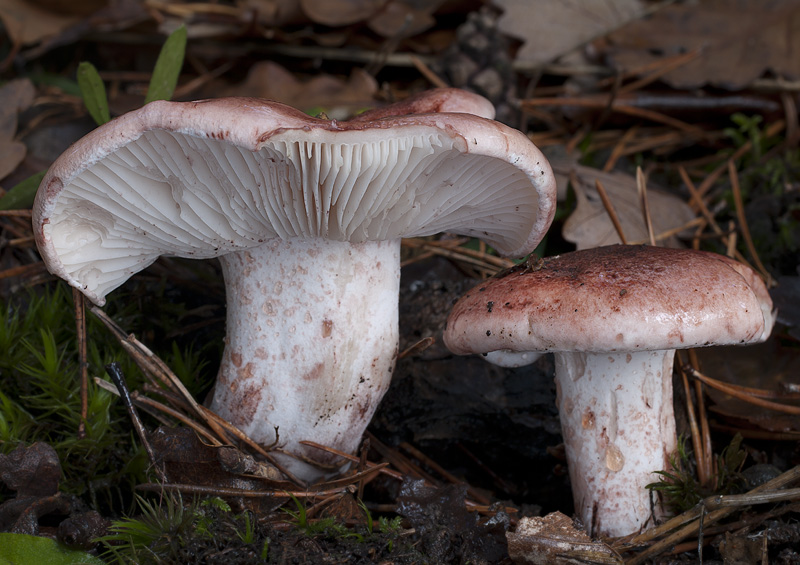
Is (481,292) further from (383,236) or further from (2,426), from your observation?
(2,426)

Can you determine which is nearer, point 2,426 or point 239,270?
point 2,426

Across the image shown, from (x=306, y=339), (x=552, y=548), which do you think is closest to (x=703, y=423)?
(x=552, y=548)

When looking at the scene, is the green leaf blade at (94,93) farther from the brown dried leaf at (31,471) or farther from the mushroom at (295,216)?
the brown dried leaf at (31,471)

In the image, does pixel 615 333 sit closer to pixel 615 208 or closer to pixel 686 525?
pixel 686 525

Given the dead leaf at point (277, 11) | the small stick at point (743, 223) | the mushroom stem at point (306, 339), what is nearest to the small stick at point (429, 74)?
the dead leaf at point (277, 11)

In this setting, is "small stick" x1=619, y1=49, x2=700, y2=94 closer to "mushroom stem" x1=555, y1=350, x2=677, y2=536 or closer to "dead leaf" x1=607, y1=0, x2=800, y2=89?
"dead leaf" x1=607, y1=0, x2=800, y2=89

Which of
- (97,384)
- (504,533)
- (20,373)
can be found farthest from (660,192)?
(20,373)
